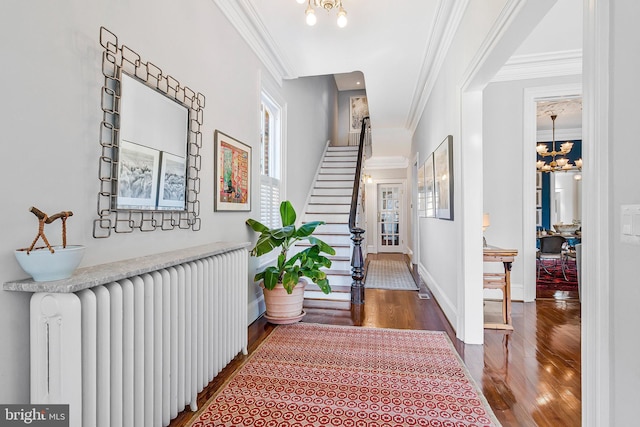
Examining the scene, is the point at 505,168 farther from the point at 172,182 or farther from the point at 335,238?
the point at 172,182

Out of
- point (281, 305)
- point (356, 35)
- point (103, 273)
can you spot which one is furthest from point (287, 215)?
point (103, 273)

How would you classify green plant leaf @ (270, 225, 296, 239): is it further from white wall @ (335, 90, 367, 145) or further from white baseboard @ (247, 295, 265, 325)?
white wall @ (335, 90, 367, 145)

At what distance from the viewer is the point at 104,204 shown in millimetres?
1630

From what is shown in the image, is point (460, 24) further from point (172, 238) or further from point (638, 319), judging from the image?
point (172, 238)

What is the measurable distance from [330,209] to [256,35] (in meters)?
3.25

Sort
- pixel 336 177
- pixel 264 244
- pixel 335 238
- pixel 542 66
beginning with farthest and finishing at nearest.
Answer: pixel 336 177
pixel 335 238
pixel 542 66
pixel 264 244

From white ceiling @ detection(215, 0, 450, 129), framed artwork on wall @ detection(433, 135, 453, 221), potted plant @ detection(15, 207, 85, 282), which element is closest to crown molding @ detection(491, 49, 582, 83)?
white ceiling @ detection(215, 0, 450, 129)

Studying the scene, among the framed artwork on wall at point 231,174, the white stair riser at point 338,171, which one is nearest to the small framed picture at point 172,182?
the framed artwork on wall at point 231,174

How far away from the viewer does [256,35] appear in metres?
3.45

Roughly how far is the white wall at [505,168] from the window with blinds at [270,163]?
289cm

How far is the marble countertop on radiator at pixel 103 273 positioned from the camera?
3.78 ft

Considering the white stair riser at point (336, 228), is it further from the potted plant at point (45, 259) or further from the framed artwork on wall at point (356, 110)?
the framed artwork on wall at point (356, 110)

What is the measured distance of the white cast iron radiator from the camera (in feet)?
3.84

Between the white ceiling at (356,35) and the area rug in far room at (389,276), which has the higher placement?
the white ceiling at (356,35)
